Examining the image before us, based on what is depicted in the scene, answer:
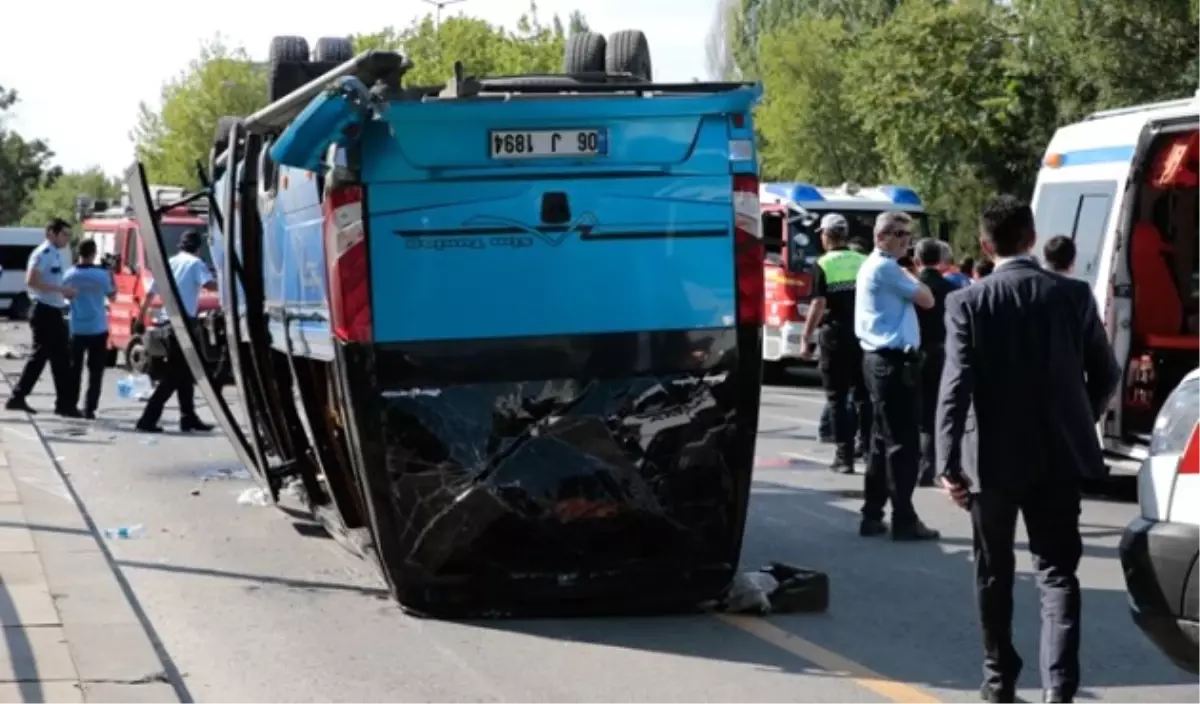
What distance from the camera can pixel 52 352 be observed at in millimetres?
18656

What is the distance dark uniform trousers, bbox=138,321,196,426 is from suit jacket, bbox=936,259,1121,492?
36.2 feet

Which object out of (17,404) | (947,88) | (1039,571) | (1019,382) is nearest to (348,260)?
(1019,382)

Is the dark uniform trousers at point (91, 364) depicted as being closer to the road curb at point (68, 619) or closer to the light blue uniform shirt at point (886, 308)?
the road curb at point (68, 619)

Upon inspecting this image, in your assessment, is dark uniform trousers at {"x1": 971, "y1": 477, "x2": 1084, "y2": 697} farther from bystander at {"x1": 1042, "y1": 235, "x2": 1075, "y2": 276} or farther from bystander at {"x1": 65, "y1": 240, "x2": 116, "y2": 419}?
bystander at {"x1": 65, "y1": 240, "x2": 116, "y2": 419}

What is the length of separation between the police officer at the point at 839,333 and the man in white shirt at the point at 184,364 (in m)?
5.37

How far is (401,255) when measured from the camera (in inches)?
320

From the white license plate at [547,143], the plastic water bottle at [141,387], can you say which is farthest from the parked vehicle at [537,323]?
the plastic water bottle at [141,387]

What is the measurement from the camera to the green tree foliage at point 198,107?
284 ft

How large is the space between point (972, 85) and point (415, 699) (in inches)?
1266

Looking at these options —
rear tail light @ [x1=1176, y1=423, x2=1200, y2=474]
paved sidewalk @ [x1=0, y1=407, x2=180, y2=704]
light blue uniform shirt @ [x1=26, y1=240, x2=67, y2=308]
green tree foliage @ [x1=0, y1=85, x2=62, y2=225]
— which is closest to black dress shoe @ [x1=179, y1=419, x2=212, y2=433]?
light blue uniform shirt @ [x1=26, y1=240, x2=67, y2=308]

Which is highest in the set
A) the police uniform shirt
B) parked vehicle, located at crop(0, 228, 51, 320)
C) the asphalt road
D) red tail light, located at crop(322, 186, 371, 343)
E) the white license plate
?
the white license plate

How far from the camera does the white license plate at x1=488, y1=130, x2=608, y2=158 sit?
26.9ft

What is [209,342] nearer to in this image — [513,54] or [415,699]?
[415,699]

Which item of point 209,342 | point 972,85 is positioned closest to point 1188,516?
point 209,342
